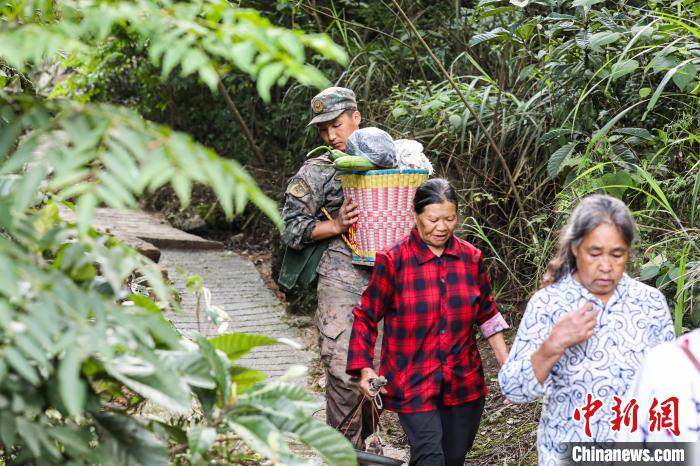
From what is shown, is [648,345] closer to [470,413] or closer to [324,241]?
[470,413]

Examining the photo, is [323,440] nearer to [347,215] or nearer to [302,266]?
[347,215]

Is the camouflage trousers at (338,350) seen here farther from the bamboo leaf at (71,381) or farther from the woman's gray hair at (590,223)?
the bamboo leaf at (71,381)

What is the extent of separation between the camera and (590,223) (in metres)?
3.29

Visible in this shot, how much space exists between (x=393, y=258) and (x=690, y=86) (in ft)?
6.26

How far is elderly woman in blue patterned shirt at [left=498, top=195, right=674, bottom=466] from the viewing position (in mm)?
3234

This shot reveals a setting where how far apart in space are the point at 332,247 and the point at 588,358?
2130 millimetres

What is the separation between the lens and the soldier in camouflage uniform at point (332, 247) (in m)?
5.07

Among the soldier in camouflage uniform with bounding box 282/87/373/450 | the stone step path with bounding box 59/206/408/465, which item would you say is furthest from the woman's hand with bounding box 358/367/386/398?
the stone step path with bounding box 59/206/408/465

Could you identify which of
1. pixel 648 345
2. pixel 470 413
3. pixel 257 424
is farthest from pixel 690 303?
pixel 257 424

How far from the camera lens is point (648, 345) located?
3.25 m

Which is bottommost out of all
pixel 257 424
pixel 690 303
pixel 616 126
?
pixel 257 424

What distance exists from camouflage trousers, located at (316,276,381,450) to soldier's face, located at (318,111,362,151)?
2.47 ft

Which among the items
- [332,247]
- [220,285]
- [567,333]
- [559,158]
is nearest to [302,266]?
[332,247]

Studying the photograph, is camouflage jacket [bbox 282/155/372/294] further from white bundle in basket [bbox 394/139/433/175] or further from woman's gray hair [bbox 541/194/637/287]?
woman's gray hair [bbox 541/194/637/287]
